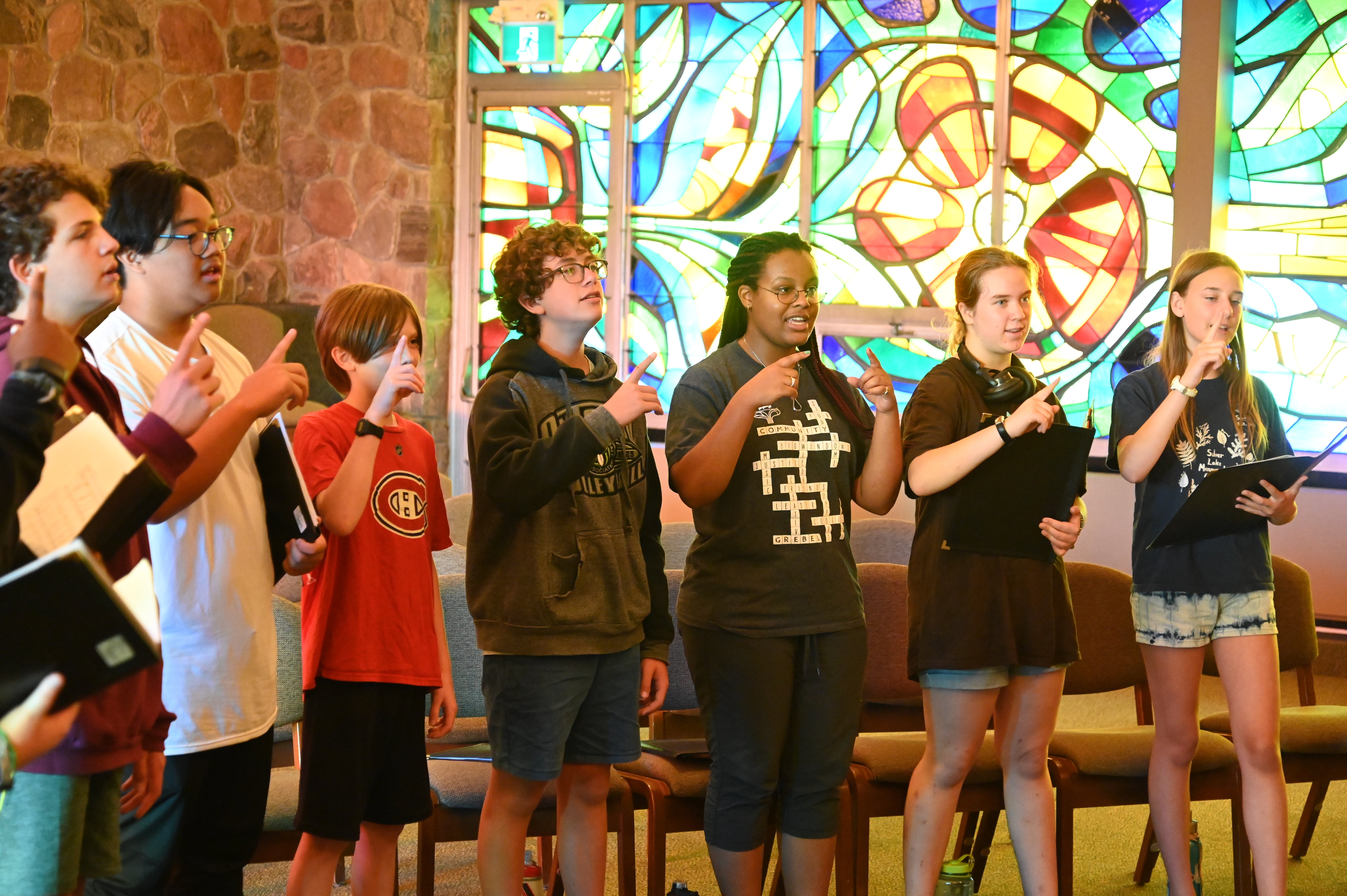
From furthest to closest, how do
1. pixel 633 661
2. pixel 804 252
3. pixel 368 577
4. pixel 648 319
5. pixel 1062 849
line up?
pixel 648 319 → pixel 1062 849 → pixel 804 252 → pixel 633 661 → pixel 368 577

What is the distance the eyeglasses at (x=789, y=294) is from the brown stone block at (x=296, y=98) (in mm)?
4934

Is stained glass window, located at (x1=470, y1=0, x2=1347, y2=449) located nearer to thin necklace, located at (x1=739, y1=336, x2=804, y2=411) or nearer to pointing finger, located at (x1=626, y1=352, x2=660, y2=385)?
thin necklace, located at (x1=739, y1=336, x2=804, y2=411)

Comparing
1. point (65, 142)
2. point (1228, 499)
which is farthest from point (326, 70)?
point (1228, 499)

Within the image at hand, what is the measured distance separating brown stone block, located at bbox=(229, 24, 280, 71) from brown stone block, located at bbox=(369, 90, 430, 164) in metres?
0.61

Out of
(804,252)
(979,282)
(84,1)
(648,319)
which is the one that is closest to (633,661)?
(804,252)

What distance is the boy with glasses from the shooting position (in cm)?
180

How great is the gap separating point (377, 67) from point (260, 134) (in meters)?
0.74

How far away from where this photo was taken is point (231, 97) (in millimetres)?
6621

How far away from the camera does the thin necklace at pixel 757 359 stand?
2.50 metres

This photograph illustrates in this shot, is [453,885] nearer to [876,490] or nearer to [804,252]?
[876,490]

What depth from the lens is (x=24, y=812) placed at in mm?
1500

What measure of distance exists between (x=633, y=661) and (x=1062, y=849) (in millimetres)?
1083

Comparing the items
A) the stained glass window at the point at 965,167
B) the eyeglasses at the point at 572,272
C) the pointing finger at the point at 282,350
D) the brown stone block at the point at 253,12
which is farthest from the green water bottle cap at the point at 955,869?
the brown stone block at the point at 253,12

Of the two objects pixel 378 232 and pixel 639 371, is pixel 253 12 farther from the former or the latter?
pixel 639 371
